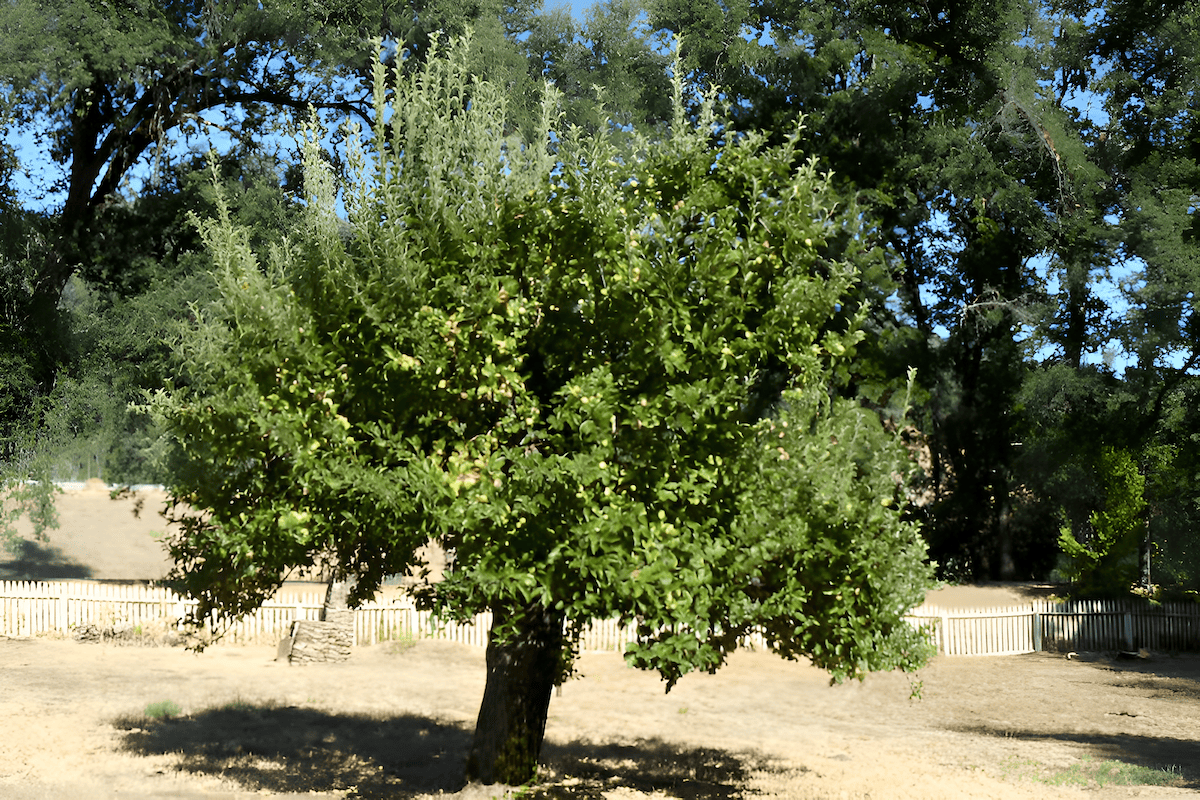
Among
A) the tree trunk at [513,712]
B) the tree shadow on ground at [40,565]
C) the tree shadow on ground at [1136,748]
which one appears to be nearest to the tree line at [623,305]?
the tree trunk at [513,712]

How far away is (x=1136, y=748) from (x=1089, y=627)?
12402 mm

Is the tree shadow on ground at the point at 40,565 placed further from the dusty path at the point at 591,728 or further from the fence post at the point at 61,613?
the dusty path at the point at 591,728

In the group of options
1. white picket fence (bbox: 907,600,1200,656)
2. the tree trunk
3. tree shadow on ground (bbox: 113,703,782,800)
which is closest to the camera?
the tree trunk

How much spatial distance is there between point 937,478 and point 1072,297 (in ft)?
26.4

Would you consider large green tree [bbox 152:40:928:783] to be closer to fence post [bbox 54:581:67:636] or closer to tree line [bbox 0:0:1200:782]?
tree line [bbox 0:0:1200:782]

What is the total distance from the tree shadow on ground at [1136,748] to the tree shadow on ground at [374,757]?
4860 millimetres

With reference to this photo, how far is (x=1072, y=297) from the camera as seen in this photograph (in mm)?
30500

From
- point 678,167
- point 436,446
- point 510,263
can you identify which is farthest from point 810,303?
point 436,446

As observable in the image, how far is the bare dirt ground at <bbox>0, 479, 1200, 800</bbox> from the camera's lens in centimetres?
1122

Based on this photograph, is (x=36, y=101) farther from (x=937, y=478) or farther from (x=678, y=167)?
→ (x=937, y=478)

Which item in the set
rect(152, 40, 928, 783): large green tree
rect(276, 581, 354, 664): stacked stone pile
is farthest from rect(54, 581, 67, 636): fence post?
rect(152, 40, 928, 783): large green tree

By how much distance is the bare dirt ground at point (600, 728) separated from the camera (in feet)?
A: 36.8

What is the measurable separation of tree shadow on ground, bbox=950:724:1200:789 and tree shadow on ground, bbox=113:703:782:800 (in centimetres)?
486

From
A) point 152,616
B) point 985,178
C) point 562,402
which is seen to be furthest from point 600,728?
point 985,178
